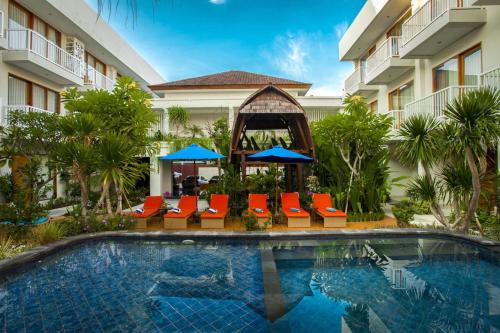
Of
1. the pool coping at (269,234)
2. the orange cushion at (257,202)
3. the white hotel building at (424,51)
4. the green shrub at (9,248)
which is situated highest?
the white hotel building at (424,51)

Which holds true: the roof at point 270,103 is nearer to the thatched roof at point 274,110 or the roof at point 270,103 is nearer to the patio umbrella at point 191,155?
the thatched roof at point 274,110

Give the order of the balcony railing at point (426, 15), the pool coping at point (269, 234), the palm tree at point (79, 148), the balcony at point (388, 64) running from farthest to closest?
the balcony at point (388, 64)
the balcony railing at point (426, 15)
the palm tree at point (79, 148)
the pool coping at point (269, 234)

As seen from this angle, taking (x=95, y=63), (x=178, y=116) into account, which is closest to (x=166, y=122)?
(x=178, y=116)

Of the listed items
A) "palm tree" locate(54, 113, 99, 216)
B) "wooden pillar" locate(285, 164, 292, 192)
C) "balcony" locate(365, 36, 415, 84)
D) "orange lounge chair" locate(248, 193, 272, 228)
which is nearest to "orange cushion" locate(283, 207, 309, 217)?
"orange lounge chair" locate(248, 193, 272, 228)

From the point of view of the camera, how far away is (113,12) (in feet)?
5.38

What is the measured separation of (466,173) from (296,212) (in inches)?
205

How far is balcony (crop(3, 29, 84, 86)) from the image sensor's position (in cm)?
1520

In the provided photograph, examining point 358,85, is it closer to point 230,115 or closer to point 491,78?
point 230,115

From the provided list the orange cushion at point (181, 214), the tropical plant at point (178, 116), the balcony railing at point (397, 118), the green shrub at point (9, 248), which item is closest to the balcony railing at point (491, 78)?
the balcony railing at point (397, 118)

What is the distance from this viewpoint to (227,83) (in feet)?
88.2

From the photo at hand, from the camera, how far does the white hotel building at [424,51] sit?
11.6m

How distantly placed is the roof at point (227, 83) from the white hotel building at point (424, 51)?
625cm

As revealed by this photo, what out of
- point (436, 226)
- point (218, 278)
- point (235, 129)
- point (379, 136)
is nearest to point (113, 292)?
point (218, 278)

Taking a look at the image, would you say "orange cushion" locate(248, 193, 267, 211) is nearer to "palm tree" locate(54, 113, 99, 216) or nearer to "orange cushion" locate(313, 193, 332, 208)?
"orange cushion" locate(313, 193, 332, 208)
